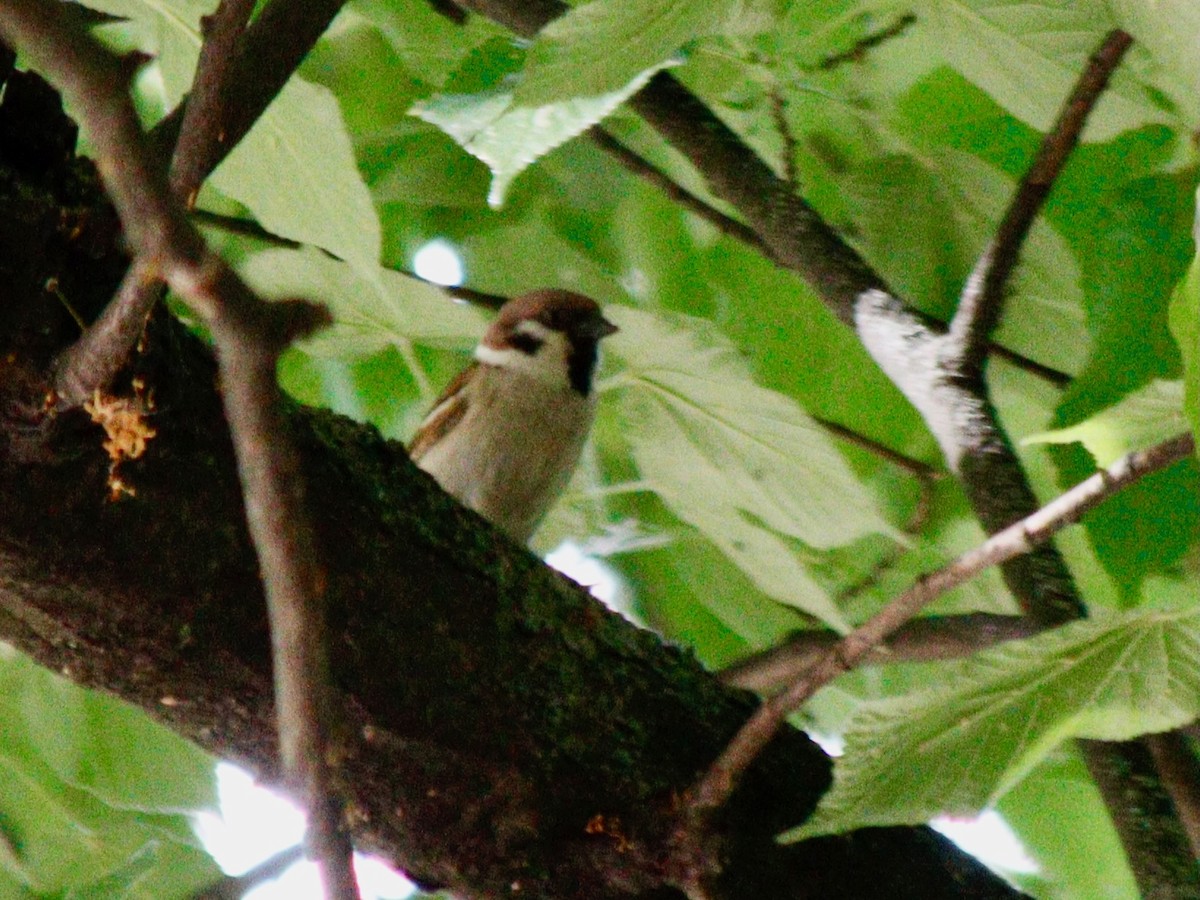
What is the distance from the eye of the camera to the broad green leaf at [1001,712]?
0.90 metres

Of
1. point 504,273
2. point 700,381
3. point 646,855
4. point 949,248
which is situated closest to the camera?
point 646,855

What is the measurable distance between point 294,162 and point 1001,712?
74cm

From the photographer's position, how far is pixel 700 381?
5.15 feet

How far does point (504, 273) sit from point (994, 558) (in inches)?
50.4

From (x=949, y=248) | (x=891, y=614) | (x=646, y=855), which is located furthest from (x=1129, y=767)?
(x=949, y=248)

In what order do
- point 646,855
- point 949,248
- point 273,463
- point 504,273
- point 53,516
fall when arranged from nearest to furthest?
point 273,463
point 53,516
point 646,855
point 949,248
point 504,273

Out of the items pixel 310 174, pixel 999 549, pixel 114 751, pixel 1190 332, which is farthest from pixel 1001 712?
pixel 114 751

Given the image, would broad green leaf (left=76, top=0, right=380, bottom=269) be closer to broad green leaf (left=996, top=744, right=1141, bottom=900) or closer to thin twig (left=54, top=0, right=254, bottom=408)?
thin twig (left=54, top=0, right=254, bottom=408)

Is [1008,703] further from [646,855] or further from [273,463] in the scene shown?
[273,463]

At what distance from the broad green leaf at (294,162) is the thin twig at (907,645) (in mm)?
572

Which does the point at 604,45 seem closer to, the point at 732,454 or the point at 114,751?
the point at 732,454

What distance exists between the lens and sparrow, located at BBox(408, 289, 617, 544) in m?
2.82

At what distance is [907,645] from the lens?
167 cm

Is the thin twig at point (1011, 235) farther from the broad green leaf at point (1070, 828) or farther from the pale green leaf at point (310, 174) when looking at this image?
the broad green leaf at point (1070, 828)
